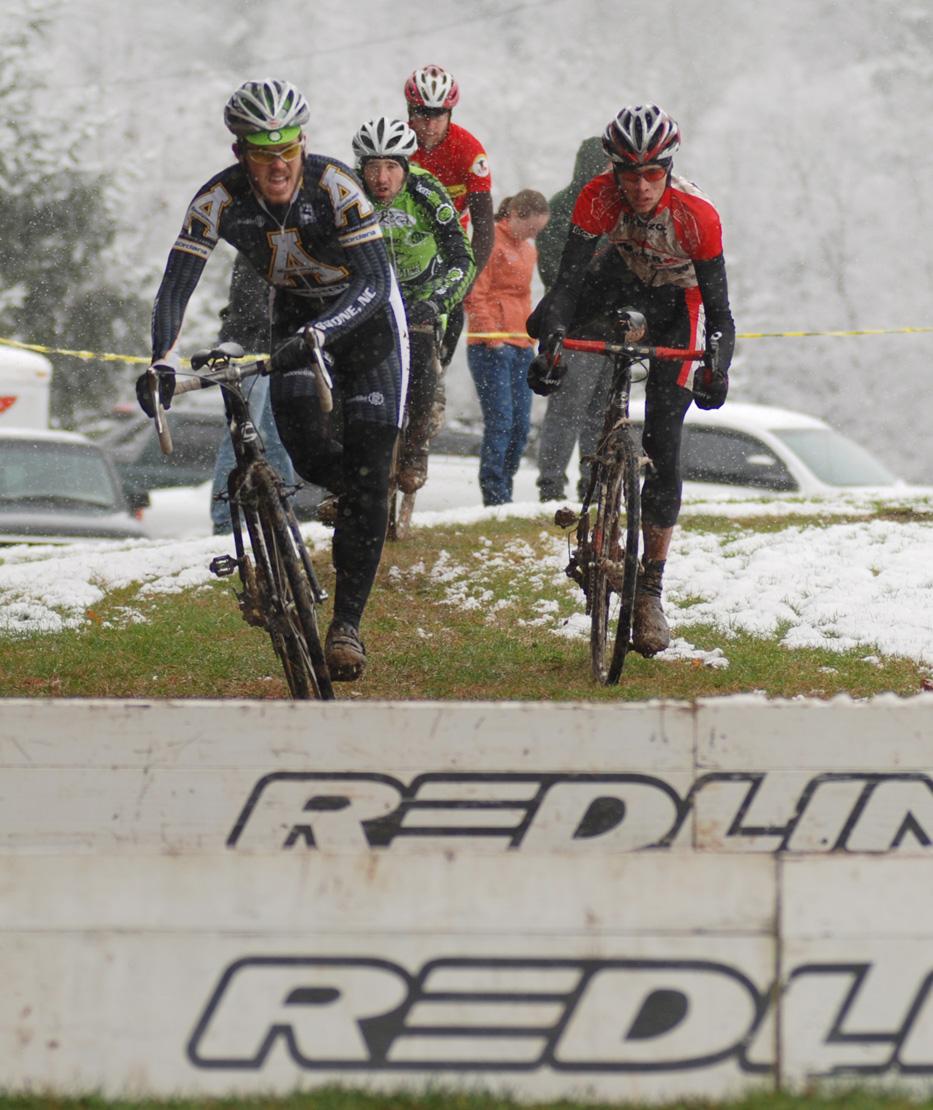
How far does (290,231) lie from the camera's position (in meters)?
7.13

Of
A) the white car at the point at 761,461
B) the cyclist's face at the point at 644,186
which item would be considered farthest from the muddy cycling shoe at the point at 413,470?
the white car at the point at 761,461

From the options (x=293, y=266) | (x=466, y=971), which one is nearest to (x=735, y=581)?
(x=293, y=266)

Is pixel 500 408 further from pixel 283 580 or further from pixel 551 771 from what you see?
pixel 551 771

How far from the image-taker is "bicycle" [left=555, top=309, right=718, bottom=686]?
7734mm

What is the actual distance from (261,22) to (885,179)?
24.2 meters

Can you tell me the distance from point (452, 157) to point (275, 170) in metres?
4.13

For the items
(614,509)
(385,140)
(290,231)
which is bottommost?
(614,509)

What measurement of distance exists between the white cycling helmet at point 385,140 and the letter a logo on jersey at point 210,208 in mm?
2697

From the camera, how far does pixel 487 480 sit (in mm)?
14484

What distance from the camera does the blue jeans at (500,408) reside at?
13.7m

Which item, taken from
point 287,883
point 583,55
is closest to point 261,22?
point 583,55

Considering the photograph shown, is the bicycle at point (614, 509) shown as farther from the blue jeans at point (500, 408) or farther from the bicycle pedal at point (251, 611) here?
the blue jeans at point (500, 408)

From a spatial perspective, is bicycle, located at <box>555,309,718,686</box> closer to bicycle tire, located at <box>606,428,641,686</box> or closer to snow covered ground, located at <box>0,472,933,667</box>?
bicycle tire, located at <box>606,428,641,686</box>

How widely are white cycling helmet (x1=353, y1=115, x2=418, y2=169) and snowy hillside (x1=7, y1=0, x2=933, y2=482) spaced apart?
35.2 metres
